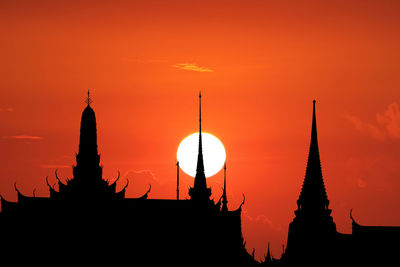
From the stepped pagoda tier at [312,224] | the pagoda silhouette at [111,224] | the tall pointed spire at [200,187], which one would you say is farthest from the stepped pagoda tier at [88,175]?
the stepped pagoda tier at [312,224]

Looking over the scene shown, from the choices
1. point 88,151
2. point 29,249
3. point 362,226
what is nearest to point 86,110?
point 88,151

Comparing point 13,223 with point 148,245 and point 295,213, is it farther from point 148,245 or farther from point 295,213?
point 295,213

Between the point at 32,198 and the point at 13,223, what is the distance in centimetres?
339

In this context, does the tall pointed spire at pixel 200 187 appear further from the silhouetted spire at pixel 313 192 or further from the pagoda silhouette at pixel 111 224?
the silhouetted spire at pixel 313 192

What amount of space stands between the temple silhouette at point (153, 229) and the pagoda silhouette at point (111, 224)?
90 mm

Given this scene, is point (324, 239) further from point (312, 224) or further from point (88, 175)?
point (88, 175)

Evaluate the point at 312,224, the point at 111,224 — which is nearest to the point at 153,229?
the point at 111,224

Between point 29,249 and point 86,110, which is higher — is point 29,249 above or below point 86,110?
below

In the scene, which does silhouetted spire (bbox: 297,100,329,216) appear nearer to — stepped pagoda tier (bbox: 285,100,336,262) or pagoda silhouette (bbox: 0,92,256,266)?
stepped pagoda tier (bbox: 285,100,336,262)

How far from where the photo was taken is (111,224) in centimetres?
14912

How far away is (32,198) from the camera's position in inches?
5842

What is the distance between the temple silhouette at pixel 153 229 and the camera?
473 ft

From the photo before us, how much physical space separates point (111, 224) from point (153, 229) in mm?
3915

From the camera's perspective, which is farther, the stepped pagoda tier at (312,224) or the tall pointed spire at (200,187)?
the tall pointed spire at (200,187)
